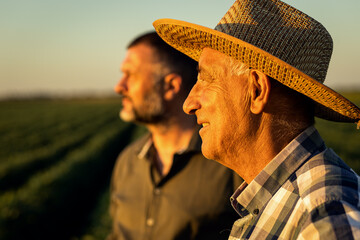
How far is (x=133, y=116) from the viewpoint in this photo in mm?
3385

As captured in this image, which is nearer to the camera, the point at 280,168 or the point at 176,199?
the point at 280,168

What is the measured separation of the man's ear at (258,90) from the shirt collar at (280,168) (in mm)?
192

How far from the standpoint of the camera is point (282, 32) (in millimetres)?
1563

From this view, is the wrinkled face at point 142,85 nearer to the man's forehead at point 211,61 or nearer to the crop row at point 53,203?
the man's forehead at point 211,61

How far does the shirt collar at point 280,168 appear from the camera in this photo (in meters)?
1.55

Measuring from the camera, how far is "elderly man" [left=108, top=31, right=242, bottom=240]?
2.75 m

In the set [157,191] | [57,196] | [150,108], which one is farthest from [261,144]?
[57,196]

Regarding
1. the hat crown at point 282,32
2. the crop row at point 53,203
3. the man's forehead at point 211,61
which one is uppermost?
the hat crown at point 282,32

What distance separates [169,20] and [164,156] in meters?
1.56

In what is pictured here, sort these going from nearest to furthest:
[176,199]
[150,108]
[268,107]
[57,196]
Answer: [268,107], [176,199], [150,108], [57,196]

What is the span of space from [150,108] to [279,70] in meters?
1.92

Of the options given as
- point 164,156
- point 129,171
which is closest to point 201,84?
point 164,156

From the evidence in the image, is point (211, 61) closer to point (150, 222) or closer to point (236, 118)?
point (236, 118)

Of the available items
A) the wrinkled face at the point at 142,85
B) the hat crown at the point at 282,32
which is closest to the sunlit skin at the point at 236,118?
the hat crown at the point at 282,32
